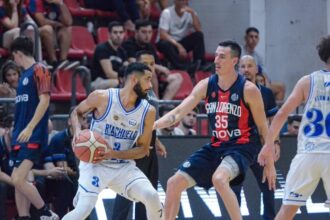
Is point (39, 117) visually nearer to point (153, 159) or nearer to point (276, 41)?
point (153, 159)

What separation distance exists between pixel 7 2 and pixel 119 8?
2.56 m

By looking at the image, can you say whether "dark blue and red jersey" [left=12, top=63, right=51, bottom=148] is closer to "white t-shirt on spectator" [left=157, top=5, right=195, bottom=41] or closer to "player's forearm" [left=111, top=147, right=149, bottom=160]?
"player's forearm" [left=111, top=147, right=149, bottom=160]

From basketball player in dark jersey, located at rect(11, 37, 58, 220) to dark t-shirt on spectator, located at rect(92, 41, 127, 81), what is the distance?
352 centimetres

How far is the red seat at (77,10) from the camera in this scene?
17797 millimetres

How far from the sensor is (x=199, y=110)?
15484mm

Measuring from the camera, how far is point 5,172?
41.8 ft

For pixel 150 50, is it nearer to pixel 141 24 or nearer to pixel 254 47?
pixel 141 24

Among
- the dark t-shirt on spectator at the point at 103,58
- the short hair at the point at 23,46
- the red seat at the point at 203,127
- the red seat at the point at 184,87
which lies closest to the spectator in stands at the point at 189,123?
the red seat at the point at 203,127

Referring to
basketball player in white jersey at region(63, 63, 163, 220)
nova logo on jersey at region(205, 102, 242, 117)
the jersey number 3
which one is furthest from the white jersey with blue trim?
the jersey number 3

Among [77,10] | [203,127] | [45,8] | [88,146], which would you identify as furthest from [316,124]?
[77,10]

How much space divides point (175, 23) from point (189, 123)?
13.4 ft

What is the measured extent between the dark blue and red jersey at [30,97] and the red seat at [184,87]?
16.0 feet

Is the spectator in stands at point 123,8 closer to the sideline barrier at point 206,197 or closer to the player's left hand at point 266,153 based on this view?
the sideline barrier at point 206,197

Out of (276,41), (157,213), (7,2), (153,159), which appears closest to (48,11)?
(7,2)
